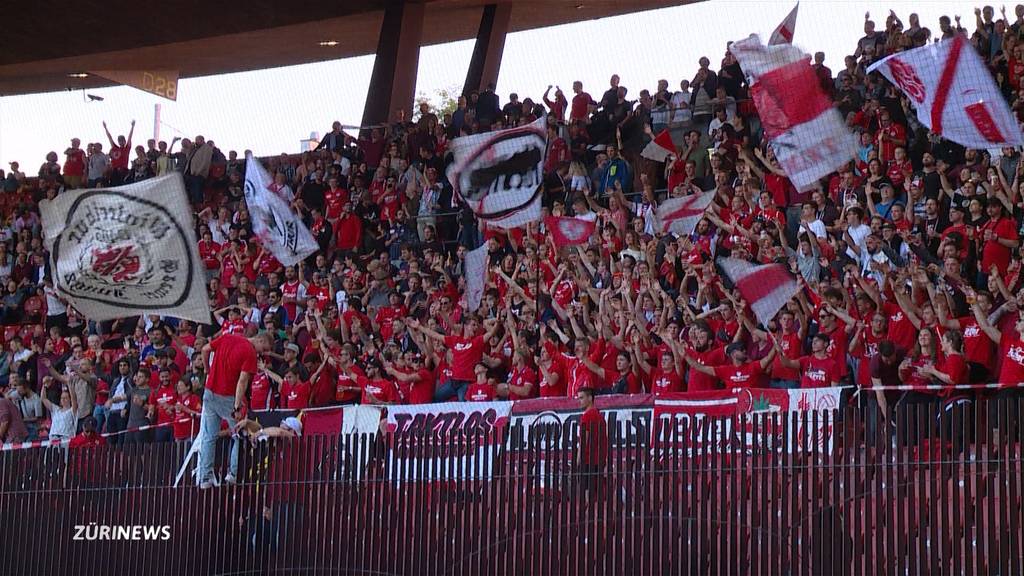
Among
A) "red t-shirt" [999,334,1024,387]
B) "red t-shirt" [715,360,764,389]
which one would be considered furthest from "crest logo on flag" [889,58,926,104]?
"red t-shirt" [715,360,764,389]

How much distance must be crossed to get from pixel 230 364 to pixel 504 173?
27.0 feet

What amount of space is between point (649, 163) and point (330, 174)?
7.14 meters

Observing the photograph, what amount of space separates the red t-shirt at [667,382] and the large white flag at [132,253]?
5308mm

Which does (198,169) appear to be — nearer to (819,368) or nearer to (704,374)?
(704,374)

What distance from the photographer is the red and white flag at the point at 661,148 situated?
2206cm

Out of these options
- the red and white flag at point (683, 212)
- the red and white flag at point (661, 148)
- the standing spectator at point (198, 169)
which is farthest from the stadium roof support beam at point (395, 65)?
the red and white flag at point (683, 212)

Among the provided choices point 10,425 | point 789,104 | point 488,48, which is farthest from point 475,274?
point 488,48

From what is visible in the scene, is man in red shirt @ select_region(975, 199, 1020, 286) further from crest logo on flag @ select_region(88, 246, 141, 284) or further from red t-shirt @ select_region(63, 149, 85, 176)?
red t-shirt @ select_region(63, 149, 85, 176)

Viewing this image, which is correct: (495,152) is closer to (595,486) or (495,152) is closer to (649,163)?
(649,163)

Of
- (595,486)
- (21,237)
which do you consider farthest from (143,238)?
(21,237)

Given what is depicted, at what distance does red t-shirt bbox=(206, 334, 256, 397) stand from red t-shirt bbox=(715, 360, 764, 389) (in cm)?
550

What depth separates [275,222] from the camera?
2312 centimetres

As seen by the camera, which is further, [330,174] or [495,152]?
[330,174]

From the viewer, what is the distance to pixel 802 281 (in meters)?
17.3
